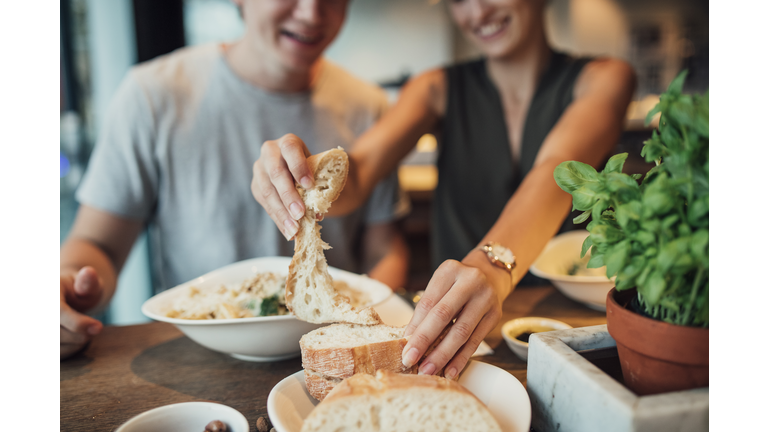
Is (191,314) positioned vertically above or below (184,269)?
above

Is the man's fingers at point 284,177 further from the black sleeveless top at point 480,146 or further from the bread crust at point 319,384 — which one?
the black sleeveless top at point 480,146

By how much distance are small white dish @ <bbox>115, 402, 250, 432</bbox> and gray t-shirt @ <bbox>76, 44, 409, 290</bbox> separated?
1375 mm

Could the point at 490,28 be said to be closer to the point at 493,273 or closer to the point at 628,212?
the point at 493,273

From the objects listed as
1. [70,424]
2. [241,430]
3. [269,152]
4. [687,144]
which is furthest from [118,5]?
[687,144]

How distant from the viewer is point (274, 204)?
1.07 m

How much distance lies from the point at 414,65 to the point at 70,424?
5211 millimetres

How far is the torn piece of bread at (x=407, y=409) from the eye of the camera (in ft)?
2.37

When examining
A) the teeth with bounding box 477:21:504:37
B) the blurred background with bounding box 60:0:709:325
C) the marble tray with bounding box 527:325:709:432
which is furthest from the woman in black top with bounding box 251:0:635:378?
the blurred background with bounding box 60:0:709:325

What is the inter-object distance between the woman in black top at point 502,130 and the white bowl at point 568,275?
6.8 inches

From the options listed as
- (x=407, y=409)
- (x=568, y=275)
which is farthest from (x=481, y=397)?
(x=568, y=275)

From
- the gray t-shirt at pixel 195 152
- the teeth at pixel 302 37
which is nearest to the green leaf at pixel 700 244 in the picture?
the teeth at pixel 302 37
